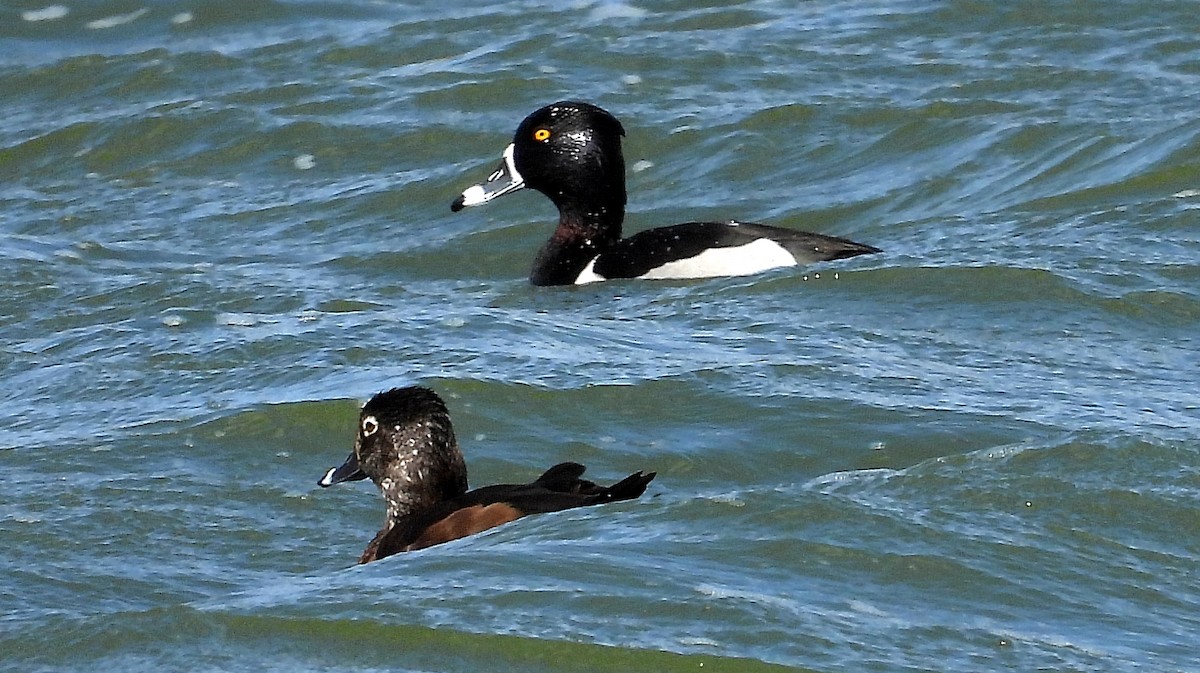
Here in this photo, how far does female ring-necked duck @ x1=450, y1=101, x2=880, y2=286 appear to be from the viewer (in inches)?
427

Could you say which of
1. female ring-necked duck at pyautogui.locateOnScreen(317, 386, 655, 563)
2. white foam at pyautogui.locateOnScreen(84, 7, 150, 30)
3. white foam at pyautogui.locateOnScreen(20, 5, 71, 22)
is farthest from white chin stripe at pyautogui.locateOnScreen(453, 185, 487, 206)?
white foam at pyautogui.locateOnScreen(20, 5, 71, 22)

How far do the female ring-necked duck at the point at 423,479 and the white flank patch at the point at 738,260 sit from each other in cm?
347

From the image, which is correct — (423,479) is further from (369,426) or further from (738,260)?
(738,260)

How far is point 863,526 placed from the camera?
21.1 ft

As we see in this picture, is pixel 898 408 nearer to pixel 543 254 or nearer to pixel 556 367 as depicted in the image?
pixel 556 367

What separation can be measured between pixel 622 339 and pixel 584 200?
8.10 ft

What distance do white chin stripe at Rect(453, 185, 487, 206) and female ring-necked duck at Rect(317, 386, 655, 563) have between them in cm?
471

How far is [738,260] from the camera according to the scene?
10.4 metres

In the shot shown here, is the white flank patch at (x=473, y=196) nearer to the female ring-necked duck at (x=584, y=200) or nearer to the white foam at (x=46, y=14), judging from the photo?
the female ring-necked duck at (x=584, y=200)

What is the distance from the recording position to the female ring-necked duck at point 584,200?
10.8 m

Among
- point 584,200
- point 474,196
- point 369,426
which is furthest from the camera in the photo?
point 474,196

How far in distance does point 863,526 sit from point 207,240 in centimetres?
635

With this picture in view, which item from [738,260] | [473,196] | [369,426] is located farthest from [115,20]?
[369,426]

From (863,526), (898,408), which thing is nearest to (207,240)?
(898,408)
